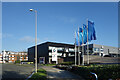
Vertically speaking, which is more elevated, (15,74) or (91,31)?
(91,31)

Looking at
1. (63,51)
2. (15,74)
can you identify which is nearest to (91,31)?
(15,74)

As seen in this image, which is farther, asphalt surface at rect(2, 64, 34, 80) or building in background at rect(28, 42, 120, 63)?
building in background at rect(28, 42, 120, 63)

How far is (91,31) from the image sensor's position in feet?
84.6

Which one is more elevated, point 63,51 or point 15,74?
point 63,51

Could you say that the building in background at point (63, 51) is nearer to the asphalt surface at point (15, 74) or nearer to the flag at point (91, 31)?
the asphalt surface at point (15, 74)

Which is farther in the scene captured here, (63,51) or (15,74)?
(63,51)

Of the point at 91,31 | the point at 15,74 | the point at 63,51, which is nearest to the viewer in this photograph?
the point at 15,74

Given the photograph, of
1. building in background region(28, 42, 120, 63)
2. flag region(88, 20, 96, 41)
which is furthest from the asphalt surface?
building in background region(28, 42, 120, 63)

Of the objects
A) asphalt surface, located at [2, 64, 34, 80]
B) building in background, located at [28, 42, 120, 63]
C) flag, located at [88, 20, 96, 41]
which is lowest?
asphalt surface, located at [2, 64, 34, 80]

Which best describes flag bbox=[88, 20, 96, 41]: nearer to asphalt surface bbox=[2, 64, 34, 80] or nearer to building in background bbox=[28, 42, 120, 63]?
asphalt surface bbox=[2, 64, 34, 80]

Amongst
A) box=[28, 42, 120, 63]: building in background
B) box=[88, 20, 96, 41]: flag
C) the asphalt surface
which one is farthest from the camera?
box=[28, 42, 120, 63]: building in background

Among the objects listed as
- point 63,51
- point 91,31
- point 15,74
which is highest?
point 91,31

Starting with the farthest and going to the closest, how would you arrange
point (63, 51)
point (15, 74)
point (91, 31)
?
point (63, 51) → point (91, 31) → point (15, 74)

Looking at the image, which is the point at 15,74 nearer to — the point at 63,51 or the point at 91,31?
the point at 91,31
